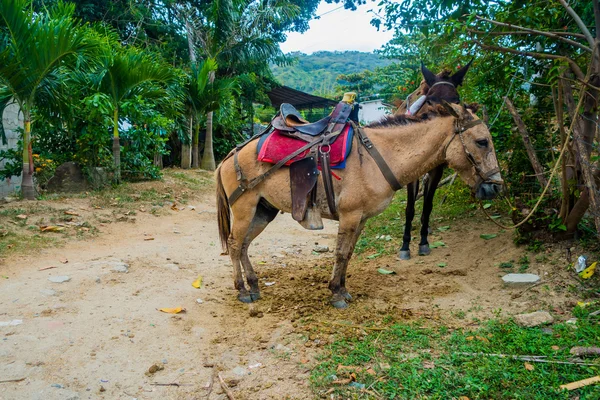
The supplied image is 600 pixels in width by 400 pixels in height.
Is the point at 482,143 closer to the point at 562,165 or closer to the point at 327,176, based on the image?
the point at 562,165

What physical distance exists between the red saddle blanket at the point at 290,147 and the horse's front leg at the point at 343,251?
1.69 ft

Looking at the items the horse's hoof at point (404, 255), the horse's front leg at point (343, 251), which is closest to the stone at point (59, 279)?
the horse's front leg at point (343, 251)

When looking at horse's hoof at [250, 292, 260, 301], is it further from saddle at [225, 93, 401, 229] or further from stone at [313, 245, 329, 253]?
stone at [313, 245, 329, 253]

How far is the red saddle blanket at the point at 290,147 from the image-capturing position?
11.9 ft

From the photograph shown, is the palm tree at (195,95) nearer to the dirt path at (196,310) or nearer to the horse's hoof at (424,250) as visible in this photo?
the dirt path at (196,310)

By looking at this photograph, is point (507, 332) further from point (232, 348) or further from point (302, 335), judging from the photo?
point (232, 348)

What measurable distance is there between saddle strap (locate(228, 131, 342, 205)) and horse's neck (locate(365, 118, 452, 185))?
0.50 m

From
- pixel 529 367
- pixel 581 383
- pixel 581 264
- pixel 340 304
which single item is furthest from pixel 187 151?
pixel 581 383

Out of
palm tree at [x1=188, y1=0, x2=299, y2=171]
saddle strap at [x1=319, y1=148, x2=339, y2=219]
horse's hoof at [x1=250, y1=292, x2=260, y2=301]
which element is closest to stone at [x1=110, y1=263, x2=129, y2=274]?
horse's hoof at [x1=250, y1=292, x2=260, y2=301]

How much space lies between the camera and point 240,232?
13.3ft

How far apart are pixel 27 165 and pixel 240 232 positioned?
524 centimetres

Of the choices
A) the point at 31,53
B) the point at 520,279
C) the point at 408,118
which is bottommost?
the point at 520,279

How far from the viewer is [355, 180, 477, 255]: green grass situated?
5.96 meters

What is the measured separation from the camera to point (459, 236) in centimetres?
561
